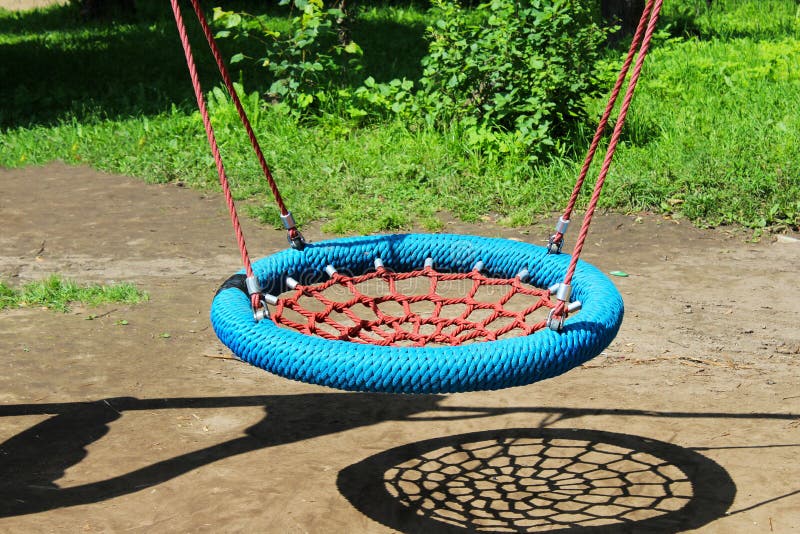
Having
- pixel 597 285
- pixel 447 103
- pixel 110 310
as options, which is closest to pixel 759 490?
pixel 597 285

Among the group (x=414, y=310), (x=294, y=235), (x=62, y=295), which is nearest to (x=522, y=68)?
(x=414, y=310)

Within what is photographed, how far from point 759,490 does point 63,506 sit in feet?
7.90

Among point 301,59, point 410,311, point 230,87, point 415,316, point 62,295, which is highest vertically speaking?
point 230,87

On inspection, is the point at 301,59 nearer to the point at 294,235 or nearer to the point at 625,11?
the point at 625,11

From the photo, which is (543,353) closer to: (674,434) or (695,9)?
(674,434)

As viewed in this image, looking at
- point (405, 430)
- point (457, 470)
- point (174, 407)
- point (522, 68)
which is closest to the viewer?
point (457, 470)

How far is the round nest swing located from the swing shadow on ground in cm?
51

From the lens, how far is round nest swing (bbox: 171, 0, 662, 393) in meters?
2.87

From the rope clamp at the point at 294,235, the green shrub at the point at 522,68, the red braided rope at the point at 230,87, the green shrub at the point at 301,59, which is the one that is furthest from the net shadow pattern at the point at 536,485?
the green shrub at the point at 301,59

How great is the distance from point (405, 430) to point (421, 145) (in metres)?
4.01

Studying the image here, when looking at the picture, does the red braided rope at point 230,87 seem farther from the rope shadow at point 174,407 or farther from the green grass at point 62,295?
the green grass at point 62,295

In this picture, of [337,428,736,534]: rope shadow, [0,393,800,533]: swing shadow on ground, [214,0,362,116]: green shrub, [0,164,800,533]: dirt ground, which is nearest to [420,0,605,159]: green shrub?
[214,0,362,116]: green shrub

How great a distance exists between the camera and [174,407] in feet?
14.3

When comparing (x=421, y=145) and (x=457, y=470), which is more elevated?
(x=421, y=145)
